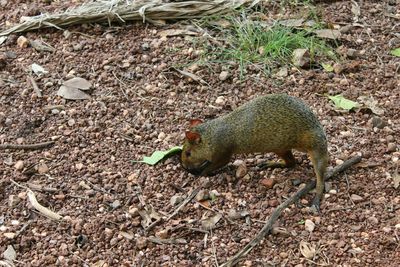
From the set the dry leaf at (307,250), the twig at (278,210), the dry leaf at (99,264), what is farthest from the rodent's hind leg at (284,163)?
the dry leaf at (99,264)

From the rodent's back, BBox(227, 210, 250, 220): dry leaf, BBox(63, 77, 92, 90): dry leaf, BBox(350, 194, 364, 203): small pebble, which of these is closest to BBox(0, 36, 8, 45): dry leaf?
BBox(63, 77, 92, 90): dry leaf

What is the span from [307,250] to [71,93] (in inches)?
93.0

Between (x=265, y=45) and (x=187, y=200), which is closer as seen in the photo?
(x=187, y=200)

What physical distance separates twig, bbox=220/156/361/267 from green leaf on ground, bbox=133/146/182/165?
2.98ft

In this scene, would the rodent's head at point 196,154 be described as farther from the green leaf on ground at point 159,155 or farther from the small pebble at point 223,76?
the small pebble at point 223,76

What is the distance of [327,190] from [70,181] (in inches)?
68.9

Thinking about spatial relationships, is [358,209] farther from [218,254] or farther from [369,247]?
[218,254]

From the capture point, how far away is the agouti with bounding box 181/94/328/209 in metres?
4.78

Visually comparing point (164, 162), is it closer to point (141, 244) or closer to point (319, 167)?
point (141, 244)

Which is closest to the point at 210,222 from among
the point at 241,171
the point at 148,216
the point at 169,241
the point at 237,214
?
the point at 237,214

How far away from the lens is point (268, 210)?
4.72m

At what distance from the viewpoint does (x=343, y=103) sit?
5.65 metres

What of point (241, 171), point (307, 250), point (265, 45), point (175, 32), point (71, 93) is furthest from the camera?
point (175, 32)

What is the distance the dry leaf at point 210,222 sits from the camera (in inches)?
183
